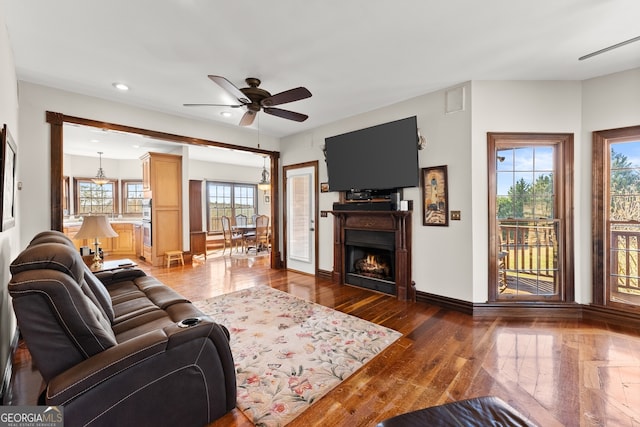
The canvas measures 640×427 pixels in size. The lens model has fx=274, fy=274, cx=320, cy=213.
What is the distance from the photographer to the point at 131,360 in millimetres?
1336

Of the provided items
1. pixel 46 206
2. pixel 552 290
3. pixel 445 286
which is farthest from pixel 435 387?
pixel 46 206

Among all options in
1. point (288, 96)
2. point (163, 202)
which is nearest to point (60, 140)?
point (163, 202)

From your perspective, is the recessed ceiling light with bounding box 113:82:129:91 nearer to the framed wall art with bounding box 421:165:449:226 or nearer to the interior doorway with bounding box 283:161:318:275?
the interior doorway with bounding box 283:161:318:275

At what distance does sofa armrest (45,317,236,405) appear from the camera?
3.96 feet

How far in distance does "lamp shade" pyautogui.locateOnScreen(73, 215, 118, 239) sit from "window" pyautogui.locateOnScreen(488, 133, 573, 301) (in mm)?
4578

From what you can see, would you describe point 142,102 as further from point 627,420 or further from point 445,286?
point 627,420

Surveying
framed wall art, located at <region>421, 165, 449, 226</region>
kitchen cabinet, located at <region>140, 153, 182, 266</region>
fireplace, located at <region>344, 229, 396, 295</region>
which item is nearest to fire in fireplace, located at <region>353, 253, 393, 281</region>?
fireplace, located at <region>344, 229, 396, 295</region>

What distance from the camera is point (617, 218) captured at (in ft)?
10.1

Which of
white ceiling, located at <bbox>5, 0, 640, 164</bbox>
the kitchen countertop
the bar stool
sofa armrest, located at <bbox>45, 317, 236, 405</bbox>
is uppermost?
white ceiling, located at <bbox>5, 0, 640, 164</bbox>

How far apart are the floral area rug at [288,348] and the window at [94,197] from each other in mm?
6563

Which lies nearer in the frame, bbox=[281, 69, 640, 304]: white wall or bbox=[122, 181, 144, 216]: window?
bbox=[281, 69, 640, 304]: white wall

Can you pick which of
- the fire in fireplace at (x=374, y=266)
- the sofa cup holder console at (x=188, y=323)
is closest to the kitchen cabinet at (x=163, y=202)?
the fire in fireplace at (x=374, y=266)

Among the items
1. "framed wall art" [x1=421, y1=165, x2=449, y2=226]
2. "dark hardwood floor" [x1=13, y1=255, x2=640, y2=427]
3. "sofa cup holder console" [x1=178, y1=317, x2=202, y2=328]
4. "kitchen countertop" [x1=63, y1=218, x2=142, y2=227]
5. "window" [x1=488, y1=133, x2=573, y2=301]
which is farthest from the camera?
"kitchen countertop" [x1=63, y1=218, x2=142, y2=227]

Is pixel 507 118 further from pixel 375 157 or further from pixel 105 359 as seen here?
pixel 105 359
